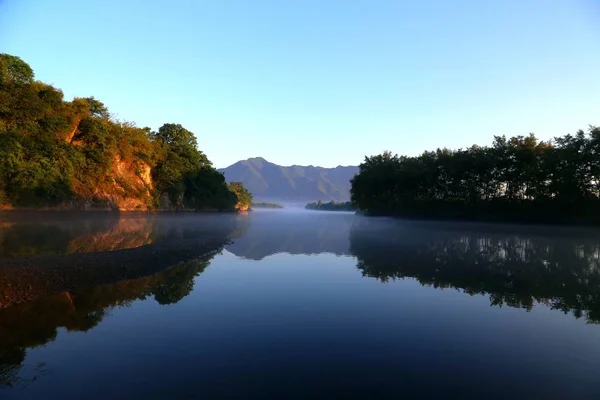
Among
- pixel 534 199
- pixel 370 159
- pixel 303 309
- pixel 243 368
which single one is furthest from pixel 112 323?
pixel 370 159

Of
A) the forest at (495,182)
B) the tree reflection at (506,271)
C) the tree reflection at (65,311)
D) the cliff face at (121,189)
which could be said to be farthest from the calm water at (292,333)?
the cliff face at (121,189)

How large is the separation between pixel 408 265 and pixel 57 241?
22153 millimetres

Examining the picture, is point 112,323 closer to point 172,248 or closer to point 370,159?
point 172,248

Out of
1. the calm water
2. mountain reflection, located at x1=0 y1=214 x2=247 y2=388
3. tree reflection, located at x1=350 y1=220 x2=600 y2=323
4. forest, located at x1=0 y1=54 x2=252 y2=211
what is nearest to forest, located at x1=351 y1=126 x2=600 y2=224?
tree reflection, located at x1=350 y1=220 x2=600 y2=323

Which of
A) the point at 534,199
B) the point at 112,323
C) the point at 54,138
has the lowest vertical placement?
the point at 112,323

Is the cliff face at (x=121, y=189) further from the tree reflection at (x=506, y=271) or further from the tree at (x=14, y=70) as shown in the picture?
the tree reflection at (x=506, y=271)

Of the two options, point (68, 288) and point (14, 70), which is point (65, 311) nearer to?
point (68, 288)

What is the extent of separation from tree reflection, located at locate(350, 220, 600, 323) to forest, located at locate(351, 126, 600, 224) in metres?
34.0

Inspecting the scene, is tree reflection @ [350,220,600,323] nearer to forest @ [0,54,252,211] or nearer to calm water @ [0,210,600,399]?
calm water @ [0,210,600,399]

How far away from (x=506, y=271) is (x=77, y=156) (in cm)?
6645

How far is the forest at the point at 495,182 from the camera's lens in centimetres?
5559

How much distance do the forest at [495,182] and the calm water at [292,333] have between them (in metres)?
49.2

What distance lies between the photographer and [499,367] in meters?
7.46

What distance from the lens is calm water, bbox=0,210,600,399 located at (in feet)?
21.5
